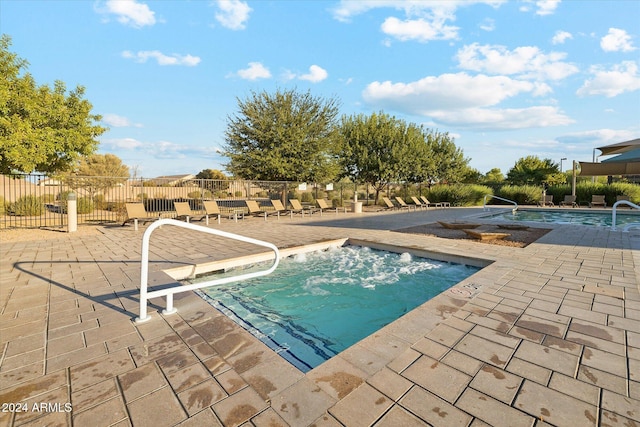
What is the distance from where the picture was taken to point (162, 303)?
3.24m

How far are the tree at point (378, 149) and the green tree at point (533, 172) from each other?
702 inches

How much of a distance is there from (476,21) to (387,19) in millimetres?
3030

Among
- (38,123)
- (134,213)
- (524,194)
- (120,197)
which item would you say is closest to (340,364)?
(134,213)

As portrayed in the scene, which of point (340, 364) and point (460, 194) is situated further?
point (460, 194)

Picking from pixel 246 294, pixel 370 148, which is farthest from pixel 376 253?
pixel 370 148

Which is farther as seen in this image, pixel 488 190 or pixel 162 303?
pixel 488 190

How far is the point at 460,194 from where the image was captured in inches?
886

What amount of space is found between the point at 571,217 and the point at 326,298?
16708 mm

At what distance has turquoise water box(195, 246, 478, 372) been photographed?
321cm

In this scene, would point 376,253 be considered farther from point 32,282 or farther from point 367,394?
point 32,282

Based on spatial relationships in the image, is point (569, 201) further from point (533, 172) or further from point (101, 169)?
point (101, 169)

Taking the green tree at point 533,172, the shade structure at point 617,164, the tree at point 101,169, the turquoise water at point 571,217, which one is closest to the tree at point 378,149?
the turquoise water at point 571,217

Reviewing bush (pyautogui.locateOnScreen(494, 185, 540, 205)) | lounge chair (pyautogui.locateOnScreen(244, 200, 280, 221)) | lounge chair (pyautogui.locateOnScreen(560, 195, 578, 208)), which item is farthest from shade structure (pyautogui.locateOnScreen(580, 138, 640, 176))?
lounge chair (pyautogui.locateOnScreen(244, 200, 280, 221))

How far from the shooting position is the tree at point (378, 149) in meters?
20.0
